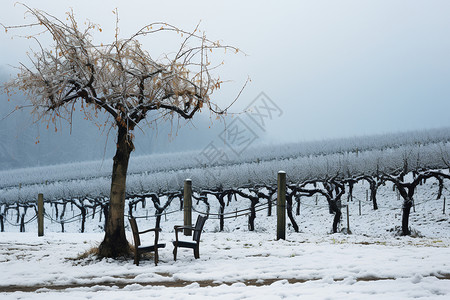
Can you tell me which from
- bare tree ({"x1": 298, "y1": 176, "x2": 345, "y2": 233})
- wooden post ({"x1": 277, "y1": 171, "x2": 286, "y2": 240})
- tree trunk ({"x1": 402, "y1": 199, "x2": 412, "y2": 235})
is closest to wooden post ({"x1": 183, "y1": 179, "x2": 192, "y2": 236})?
wooden post ({"x1": 277, "y1": 171, "x2": 286, "y2": 240})

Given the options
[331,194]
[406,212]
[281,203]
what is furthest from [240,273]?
[331,194]

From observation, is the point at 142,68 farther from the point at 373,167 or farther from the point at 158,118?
the point at 373,167

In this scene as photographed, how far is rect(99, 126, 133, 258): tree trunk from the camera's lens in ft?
29.6

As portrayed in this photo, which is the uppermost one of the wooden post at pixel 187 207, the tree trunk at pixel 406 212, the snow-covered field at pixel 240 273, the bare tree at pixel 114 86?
the bare tree at pixel 114 86

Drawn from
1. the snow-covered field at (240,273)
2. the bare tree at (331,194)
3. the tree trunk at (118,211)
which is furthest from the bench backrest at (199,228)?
the bare tree at (331,194)

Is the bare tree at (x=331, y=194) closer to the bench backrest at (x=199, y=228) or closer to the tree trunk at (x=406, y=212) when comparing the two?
the tree trunk at (x=406, y=212)

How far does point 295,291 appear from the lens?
598cm

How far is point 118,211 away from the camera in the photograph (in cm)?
925

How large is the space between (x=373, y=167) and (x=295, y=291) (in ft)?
95.1

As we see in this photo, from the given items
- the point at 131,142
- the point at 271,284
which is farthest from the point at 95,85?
the point at 271,284

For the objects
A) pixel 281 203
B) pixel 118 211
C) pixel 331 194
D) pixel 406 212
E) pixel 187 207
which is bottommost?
pixel 406 212

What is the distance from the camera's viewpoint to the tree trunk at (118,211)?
29.6 feet

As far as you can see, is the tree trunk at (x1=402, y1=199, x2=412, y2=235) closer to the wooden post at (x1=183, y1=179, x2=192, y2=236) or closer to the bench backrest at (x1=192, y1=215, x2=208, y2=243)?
the wooden post at (x1=183, y1=179, x2=192, y2=236)

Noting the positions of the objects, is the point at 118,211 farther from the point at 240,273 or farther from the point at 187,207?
the point at 187,207
